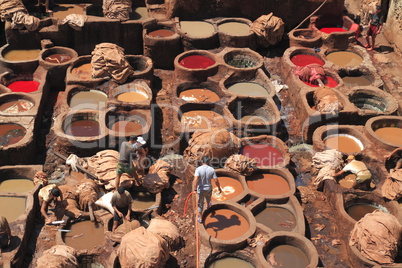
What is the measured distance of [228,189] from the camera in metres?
12.4

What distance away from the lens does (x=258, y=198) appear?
1198cm

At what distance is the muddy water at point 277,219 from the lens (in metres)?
11.6

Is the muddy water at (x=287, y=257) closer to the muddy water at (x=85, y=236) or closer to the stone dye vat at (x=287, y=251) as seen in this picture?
the stone dye vat at (x=287, y=251)

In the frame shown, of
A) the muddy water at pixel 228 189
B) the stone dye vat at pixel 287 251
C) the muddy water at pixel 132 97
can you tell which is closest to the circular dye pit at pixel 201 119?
the muddy water at pixel 132 97

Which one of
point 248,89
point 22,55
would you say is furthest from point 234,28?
point 22,55

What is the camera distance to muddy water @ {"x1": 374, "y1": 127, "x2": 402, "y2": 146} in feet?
45.2

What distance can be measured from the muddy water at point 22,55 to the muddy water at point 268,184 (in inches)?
309

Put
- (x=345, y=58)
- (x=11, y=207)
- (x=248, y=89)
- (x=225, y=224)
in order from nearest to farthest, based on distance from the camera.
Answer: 1. (x=225, y=224)
2. (x=11, y=207)
3. (x=248, y=89)
4. (x=345, y=58)

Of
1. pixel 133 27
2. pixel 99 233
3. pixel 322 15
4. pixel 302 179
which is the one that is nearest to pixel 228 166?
pixel 302 179

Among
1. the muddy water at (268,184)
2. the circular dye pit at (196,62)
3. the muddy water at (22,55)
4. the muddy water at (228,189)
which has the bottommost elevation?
the muddy water at (268,184)

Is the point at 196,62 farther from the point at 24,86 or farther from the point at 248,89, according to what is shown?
the point at 24,86

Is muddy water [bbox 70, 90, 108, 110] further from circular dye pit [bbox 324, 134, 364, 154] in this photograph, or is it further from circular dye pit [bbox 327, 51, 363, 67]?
circular dye pit [bbox 327, 51, 363, 67]

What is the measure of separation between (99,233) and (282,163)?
4.63 meters

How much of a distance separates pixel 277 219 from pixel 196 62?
608 cm
